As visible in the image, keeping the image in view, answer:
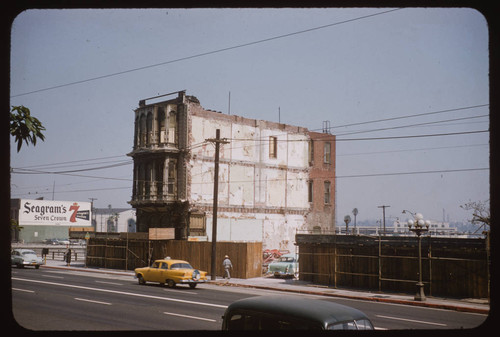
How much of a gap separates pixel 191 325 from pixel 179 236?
31.9 m

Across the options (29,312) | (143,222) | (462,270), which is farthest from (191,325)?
(143,222)

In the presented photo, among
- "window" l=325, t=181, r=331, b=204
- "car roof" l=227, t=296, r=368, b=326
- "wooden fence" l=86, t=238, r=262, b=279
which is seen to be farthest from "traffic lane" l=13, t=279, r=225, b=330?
"window" l=325, t=181, r=331, b=204

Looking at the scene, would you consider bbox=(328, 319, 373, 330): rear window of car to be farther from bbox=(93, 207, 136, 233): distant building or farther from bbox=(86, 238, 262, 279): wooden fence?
bbox=(93, 207, 136, 233): distant building

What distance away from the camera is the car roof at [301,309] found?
768cm

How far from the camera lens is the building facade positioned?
4709cm

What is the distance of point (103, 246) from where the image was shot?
4412 cm

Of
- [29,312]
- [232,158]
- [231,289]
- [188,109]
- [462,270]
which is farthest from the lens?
[232,158]

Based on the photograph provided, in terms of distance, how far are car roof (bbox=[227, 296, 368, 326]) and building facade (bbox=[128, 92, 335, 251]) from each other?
117ft

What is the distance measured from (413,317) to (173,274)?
14.9 meters

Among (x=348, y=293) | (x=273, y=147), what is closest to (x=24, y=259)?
(x=273, y=147)

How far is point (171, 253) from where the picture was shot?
39.2 meters

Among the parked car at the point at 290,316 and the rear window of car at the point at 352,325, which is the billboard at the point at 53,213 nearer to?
the parked car at the point at 290,316

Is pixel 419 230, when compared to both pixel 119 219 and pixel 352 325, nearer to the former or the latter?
pixel 352 325
